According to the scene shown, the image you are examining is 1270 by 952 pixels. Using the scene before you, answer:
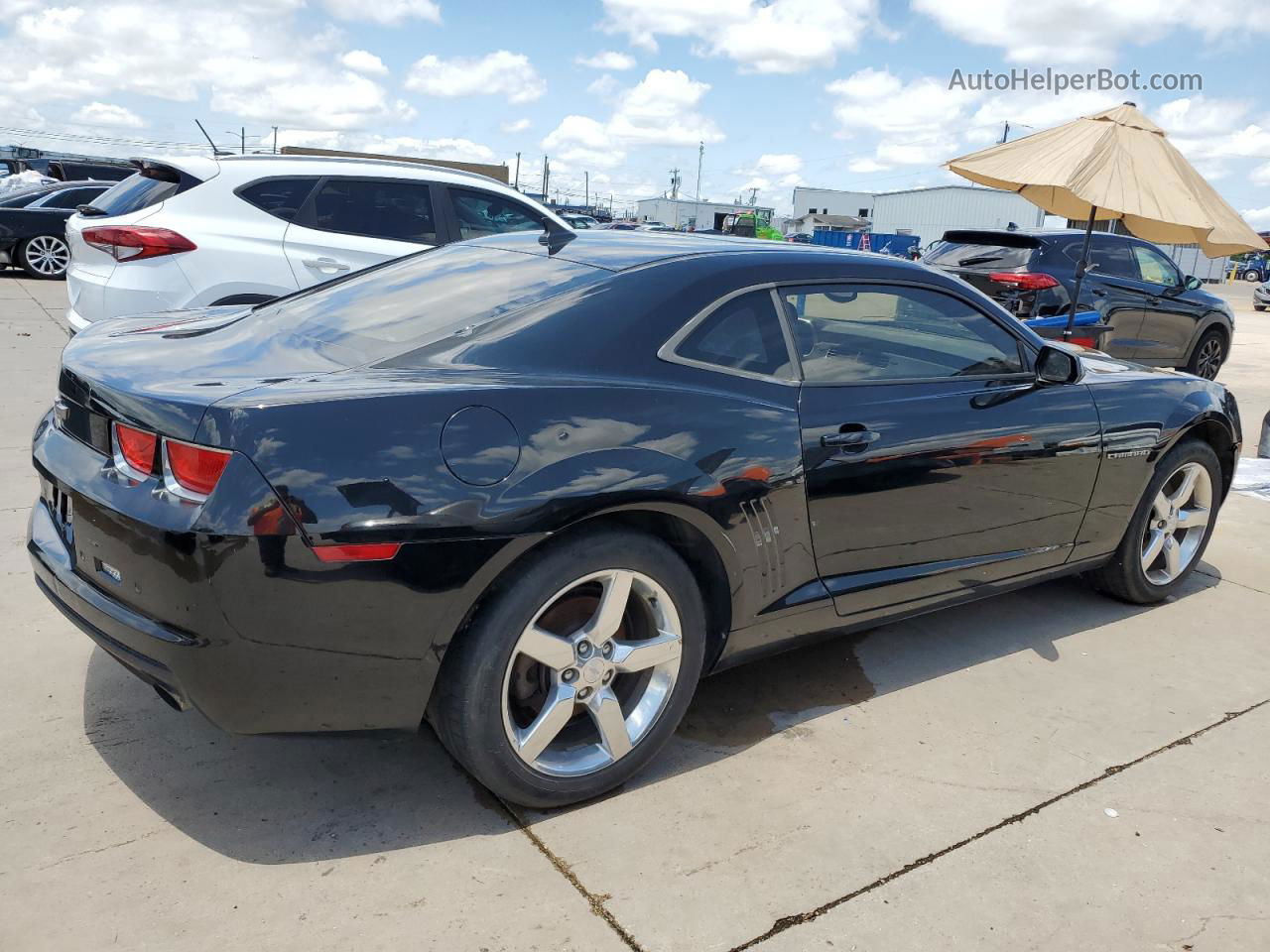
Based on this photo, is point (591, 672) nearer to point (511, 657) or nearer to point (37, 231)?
point (511, 657)

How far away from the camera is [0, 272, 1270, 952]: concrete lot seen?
2.21m

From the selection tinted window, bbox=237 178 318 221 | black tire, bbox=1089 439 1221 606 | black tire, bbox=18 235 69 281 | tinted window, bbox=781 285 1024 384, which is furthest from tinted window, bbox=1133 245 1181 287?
black tire, bbox=18 235 69 281

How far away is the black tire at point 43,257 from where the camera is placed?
15.1 meters

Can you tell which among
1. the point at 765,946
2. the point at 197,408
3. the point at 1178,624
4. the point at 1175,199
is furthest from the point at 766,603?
the point at 1175,199

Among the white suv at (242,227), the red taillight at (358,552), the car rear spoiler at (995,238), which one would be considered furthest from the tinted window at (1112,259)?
the red taillight at (358,552)

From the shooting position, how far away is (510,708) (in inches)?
101

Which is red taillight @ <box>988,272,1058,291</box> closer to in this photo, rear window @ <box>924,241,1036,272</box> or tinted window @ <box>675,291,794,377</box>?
rear window @ <box>924,241,1036,272</box>

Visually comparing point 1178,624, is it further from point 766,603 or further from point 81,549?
point 81,549

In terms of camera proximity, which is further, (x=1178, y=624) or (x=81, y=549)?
(x=1178, y=624)

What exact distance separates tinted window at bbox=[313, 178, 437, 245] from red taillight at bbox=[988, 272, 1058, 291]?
4798mm

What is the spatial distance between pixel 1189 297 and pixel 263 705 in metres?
10.5

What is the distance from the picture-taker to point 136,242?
5578 mm

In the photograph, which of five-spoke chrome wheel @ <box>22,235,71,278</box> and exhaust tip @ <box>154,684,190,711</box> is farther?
five-spoke chrome wheel @ <box>22,235,71,278</box>

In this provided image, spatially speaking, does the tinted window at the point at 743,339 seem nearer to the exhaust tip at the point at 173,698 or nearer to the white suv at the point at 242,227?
the exhaust tip at the point at 173,698
